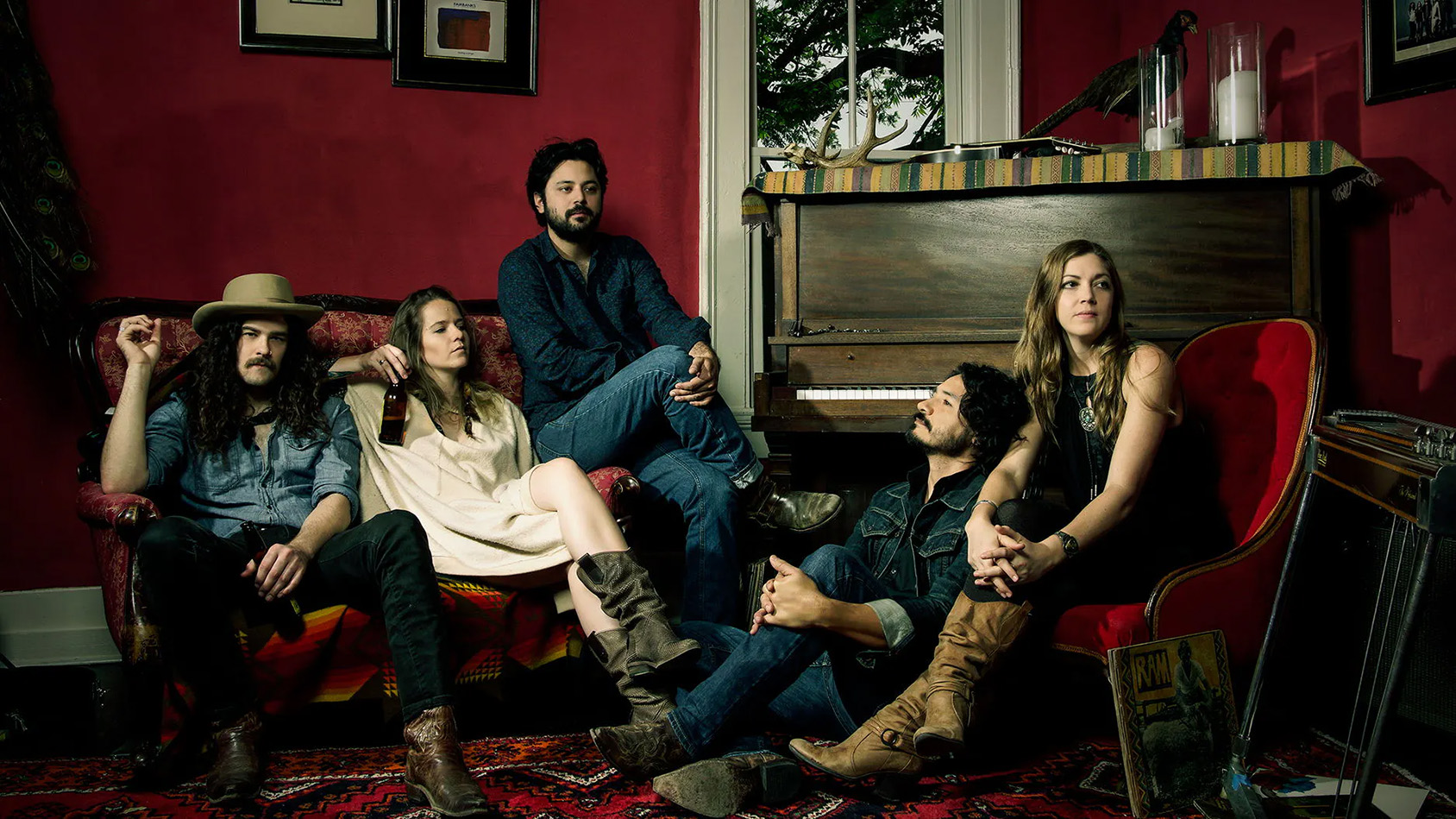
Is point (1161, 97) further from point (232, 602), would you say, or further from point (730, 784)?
point (232, 602)

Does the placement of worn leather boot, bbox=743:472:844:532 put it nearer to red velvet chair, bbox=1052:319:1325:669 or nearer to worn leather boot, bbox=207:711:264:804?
red velvet chair, bbox=1052:319:1325:669

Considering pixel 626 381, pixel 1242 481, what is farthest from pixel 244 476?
pixel 1242 481

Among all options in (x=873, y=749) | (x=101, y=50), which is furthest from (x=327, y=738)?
(x=101, y=50)

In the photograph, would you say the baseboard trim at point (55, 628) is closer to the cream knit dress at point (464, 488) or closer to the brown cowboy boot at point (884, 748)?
the cream knit dress at point (464, 488)

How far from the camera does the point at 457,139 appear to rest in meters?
3.50

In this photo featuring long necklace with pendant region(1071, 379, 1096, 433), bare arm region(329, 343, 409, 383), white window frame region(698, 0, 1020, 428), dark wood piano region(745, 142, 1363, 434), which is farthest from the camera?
white window frame region(698, 0, 1020, 428)

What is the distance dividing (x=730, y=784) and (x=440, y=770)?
535 millimetres

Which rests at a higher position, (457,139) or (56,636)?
Answer: (457,139)

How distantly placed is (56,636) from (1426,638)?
3900 mm

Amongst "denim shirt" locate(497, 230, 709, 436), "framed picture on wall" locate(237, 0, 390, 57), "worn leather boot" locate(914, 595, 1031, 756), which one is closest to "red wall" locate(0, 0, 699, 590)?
"framed picture on wall" locate(237, 0, 390, 57)

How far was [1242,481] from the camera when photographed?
226 cm

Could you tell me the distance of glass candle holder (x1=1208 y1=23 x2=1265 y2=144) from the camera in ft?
9.37

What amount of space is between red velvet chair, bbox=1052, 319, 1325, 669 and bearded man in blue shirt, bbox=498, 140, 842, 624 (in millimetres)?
865

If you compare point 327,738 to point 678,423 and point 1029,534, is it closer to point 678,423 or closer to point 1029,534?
point 678,423
